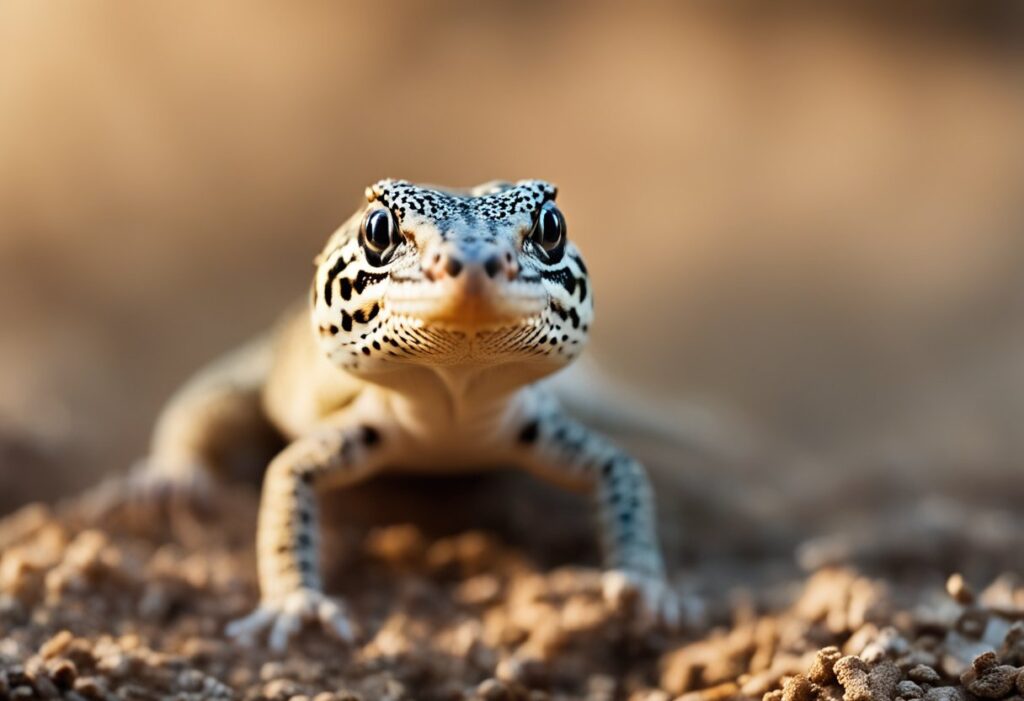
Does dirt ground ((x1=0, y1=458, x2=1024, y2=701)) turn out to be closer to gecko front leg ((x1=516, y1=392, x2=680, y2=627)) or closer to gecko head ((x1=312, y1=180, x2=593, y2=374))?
gecko front leg ((x1=516, y1=392, x2=680, y2=627))

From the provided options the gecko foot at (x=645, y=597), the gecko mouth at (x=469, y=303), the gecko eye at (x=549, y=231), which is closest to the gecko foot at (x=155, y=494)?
the gecko foot at (x=645, y=597)

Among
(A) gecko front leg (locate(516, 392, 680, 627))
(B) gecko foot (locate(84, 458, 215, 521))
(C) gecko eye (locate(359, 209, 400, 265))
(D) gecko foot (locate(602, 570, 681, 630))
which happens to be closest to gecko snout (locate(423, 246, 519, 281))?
(C) gecko eye (locate(359, 209, 400, 265))

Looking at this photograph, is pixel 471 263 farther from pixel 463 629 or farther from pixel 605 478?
pixel 605 478

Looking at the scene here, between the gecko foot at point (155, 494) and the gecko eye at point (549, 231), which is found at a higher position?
the gecko foot at point (155, 494)

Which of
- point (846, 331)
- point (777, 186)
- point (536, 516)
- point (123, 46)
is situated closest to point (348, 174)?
point (123, 46)

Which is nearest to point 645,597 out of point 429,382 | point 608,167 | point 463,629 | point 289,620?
point 463,629

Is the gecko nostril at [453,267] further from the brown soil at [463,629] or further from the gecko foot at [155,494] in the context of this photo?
the gecko foot at [155,494]
